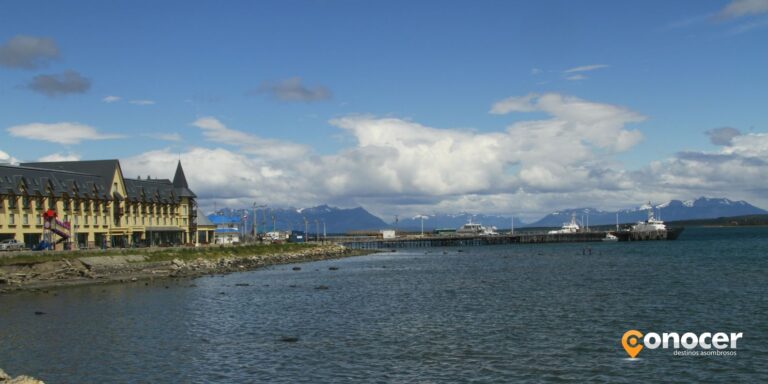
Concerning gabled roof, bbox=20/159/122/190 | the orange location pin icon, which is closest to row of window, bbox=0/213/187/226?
gabled roof, bbox=20/159/122/190

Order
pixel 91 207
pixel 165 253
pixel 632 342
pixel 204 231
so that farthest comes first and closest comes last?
pixel 204 231, pixel 91 207, pixel 165 253, pixel 632 342

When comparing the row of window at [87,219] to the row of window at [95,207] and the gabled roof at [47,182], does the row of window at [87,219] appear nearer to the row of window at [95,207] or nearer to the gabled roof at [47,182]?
the row of window at [95,207]

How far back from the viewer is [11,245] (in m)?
89.0

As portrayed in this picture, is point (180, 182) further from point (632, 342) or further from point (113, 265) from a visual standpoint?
point (632, 342)

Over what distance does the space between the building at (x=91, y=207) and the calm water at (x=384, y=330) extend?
36.3m

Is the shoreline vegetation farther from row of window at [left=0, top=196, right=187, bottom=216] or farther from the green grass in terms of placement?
row of window at [left=0, top=196, right=187, bottom=216]

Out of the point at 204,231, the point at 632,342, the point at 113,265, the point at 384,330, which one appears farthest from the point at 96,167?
the point at 632,342

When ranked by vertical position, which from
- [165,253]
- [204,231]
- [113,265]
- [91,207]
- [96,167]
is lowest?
[113,265]

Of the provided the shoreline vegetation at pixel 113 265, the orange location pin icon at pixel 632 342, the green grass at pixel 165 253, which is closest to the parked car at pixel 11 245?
the green grass at pixel 165 253

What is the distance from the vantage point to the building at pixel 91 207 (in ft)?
320

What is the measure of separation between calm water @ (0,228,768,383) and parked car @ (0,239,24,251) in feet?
86.7

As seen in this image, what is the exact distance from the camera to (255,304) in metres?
55.7

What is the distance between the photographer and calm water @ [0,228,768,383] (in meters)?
30.0

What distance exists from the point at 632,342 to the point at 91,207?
100 meters
